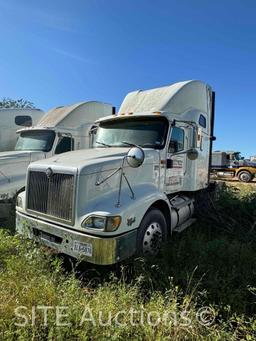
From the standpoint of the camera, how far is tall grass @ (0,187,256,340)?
8.86 ft

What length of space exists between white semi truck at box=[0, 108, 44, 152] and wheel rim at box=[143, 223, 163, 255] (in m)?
7.52

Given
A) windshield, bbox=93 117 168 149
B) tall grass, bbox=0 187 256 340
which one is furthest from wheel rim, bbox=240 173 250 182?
windshield, bbox=93 117 168 149

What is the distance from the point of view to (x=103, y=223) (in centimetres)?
365

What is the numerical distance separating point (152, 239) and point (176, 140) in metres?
2.13

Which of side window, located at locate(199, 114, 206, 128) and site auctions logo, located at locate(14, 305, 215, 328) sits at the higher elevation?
side window, located at locate(199, 114, 206, 128)

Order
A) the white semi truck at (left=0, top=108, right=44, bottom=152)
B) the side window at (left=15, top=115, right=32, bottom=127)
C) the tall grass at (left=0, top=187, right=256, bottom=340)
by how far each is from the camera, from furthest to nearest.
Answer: the side window at (left=15, top=115, right=32, bottom=127) < the white semi truck at (left=0, top=108, right=44, bottom=152) < the tall grass at (left=0, top=187, right=256, bottom=340)

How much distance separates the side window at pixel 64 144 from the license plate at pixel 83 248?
5.08 m

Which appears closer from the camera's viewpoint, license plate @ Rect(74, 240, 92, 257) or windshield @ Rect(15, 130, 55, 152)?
license plate @ Rect(74, 240, 92, 257)

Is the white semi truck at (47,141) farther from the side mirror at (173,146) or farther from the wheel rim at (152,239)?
the wheel rim at (152,239)

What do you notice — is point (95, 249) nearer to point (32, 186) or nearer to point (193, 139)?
point (32, 186)

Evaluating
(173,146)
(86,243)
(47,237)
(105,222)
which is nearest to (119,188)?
(105,222)

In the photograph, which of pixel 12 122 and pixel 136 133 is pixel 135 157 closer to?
pixel 136 133

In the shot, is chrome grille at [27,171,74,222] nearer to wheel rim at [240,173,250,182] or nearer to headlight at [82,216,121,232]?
headlight at [82,216,121,232]

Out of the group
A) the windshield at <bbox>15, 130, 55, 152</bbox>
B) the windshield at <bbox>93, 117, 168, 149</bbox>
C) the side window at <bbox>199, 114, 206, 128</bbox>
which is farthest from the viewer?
the windshield at <bbox>15, 130, 55, 152</bbox>
